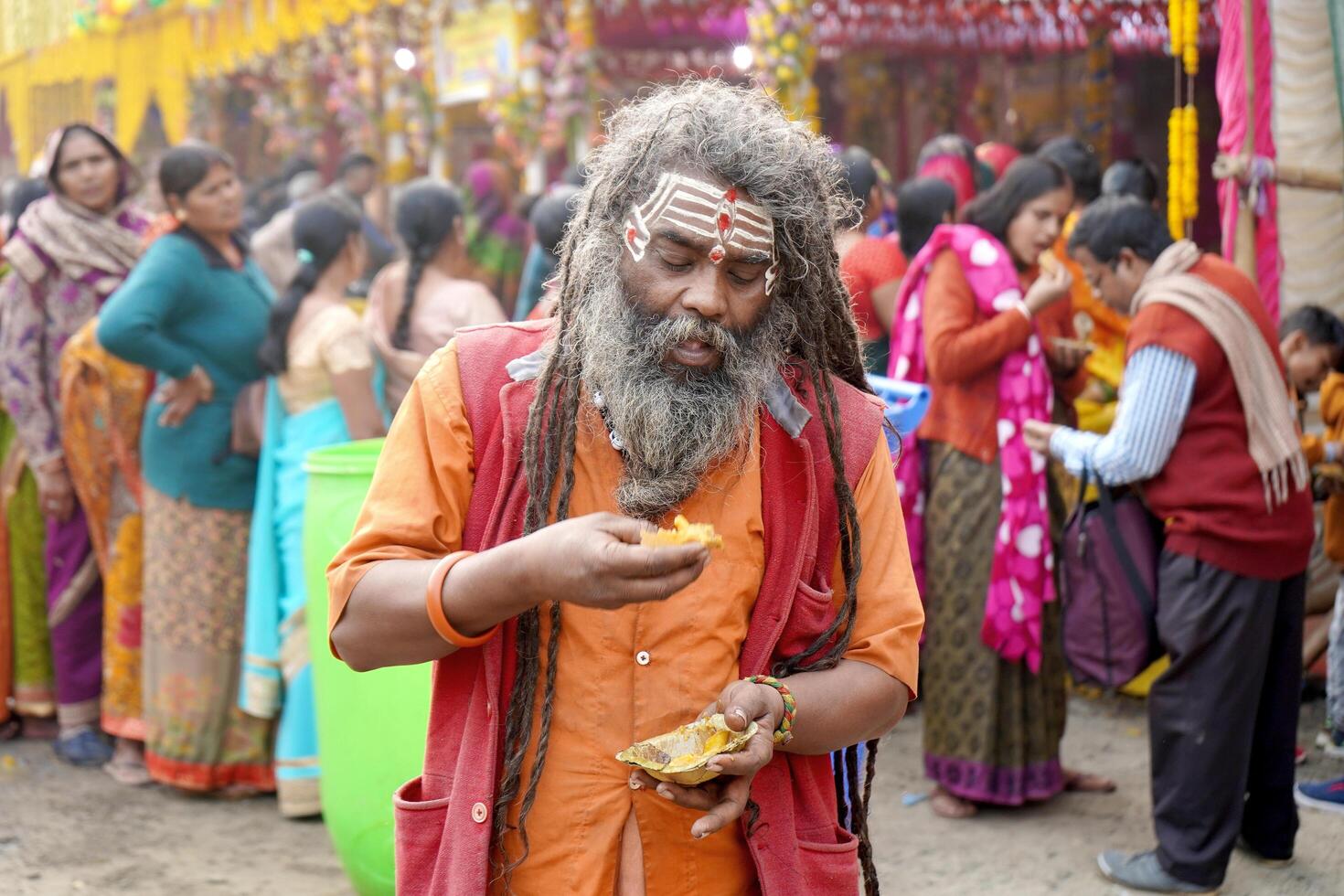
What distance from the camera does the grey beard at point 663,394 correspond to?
1757 mm

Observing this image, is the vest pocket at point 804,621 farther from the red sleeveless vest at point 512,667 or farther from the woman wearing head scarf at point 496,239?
the woman wearing head scarf at point 496,239

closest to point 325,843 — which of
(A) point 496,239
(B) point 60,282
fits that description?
(B) point 60,282

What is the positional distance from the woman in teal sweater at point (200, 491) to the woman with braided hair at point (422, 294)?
15.9 inches

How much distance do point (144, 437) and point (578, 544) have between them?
3.52 meters

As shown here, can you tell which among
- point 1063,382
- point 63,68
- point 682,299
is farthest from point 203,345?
Result: point 63,68

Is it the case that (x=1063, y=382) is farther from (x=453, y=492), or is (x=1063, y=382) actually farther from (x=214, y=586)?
(x=453, y=492)

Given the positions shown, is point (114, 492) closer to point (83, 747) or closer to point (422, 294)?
point (83, 747)

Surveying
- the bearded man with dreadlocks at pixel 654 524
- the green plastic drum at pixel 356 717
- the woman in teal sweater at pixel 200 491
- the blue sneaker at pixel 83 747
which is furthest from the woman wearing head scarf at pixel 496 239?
the bearded man with dreadlocks at pixel 654 524

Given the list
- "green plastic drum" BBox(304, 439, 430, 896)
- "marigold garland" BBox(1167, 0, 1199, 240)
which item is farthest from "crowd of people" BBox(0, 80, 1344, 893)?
"green plastic drum" BBox(304, 439, 430, 896)

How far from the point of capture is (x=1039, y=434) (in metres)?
3.79

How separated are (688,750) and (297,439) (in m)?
2.90

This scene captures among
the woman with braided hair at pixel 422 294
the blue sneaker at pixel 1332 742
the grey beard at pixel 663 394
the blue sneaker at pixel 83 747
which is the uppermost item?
the grey beard at pixel 663 394

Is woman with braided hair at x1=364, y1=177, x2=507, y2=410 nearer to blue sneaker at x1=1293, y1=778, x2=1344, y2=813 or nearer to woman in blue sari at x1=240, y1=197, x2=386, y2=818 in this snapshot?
woman in blue sari at x1=240, y1=197, x2=386, y2=818

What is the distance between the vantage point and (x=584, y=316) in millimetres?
1848
